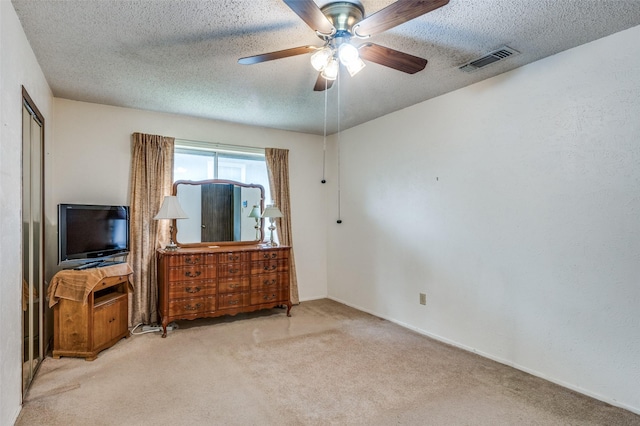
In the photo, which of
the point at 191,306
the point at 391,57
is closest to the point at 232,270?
the point at 191,306

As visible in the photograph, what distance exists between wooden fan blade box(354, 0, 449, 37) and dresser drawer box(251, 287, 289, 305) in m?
3.14

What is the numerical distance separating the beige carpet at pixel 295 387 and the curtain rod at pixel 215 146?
2.25 metres

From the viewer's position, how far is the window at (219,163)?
14.3 feet

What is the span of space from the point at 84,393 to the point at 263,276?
209 centimetres

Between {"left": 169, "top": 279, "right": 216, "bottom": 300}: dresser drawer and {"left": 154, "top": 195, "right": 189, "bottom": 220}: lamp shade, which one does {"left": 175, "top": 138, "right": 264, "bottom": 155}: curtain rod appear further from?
{"left": 169, "top": 279, "right": 216, "bottom": 300}: dresser drawer

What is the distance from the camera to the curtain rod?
170 inches

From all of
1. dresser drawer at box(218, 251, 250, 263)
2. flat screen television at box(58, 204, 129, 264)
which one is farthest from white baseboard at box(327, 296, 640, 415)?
flat screen television at box(58, 204, 129, 264)

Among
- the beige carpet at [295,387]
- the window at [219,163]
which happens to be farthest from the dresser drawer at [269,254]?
the beige carpet at [295,387]

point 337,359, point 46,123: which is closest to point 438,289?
point 337,359

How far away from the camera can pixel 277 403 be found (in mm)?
2340

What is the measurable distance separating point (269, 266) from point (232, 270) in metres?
0.47

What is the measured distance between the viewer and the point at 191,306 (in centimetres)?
376

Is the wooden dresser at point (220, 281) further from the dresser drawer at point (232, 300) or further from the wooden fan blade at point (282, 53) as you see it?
the wooden fan blade at point (282, 53)

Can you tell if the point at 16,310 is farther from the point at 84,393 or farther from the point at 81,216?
the point at 81,216
